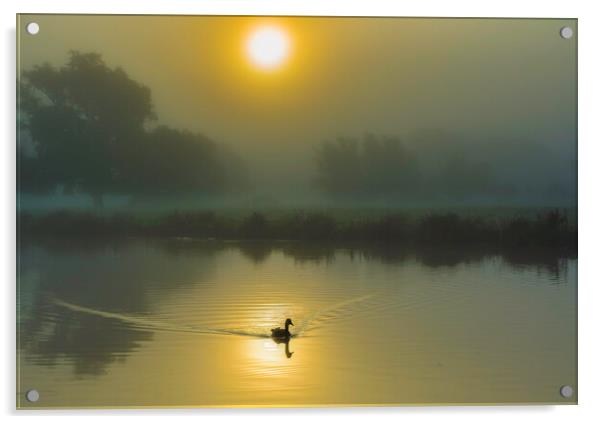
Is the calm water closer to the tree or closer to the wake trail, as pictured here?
the wake trail

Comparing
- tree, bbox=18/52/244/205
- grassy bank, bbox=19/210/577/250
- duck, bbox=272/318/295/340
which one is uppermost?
tree, bbox=18/52/244/205

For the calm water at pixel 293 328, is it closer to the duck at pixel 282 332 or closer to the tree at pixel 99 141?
the duck at pixel 282 332

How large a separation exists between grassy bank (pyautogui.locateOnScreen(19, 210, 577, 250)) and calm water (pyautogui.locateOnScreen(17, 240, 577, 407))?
0.07 m

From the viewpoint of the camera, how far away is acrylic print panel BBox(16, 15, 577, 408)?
452cm

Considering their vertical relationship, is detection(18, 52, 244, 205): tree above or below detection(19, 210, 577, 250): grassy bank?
above

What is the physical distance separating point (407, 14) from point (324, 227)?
1159 mm

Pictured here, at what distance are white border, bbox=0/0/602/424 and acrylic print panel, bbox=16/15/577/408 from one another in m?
0.06

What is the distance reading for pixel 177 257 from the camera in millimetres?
4660

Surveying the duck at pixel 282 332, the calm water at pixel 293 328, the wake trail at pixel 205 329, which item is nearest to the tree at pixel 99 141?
the calm water at pixel 293 328

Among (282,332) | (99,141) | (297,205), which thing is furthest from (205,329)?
(99,141)

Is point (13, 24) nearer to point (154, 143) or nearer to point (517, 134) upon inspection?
point (154, 143)

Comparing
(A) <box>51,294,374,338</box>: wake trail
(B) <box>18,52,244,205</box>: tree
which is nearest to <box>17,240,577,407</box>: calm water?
(A) <box>51,294,374,338</box>: wake trail

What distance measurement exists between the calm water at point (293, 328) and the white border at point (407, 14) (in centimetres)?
6

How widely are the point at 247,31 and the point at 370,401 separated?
6.39 feet
